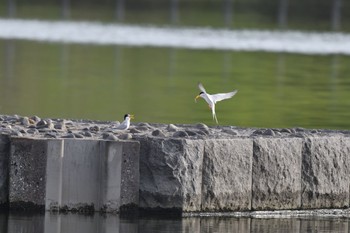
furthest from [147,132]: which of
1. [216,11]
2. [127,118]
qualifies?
[216,11]

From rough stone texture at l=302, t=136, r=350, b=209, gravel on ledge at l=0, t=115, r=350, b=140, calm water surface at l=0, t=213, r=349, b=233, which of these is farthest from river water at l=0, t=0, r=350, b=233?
gravel on ledge at l=0, t=115, r=350, b=140

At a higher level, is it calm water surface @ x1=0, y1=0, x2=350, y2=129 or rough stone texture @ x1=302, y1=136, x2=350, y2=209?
calm water surface @ x1=0, y1=0, x2=350, y2=129

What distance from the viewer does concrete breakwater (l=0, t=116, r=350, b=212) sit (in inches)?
567

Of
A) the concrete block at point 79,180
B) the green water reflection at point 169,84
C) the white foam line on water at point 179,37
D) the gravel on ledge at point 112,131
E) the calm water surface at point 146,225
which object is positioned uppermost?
the white foam line on water at point 179,37

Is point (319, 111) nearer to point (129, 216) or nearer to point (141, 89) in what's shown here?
point (141, 89)

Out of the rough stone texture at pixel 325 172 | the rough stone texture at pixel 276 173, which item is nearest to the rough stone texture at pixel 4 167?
the rough stone texture at pixel 276 173

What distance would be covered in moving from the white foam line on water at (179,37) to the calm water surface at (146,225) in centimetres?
3084

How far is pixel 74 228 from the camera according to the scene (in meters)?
13.9

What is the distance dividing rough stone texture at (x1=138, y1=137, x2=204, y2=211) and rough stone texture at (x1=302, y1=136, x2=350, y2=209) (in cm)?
151

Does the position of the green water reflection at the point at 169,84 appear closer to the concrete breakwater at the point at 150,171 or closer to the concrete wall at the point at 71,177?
the concrete breakwater at the point at 150,171

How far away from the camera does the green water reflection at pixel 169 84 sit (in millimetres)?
25438

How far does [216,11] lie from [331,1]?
5927mm

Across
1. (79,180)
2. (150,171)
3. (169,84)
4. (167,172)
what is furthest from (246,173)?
(169,84)

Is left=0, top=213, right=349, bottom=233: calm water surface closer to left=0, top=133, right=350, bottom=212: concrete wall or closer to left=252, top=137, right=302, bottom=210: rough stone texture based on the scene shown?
left=0, top=133, right=350, bottom=212: concrete wall
